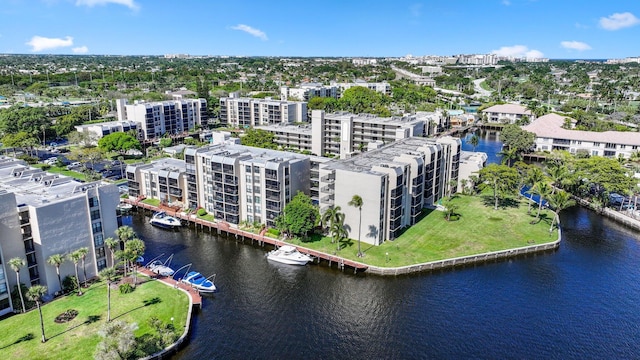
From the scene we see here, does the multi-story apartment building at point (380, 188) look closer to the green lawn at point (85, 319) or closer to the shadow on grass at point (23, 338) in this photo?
the green lawn at point (85, 319)

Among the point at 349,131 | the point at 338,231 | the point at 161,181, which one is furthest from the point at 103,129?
the point at 338,231

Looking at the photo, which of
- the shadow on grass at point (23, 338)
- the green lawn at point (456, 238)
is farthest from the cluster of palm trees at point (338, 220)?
the shadow on grass at point (23, 338)

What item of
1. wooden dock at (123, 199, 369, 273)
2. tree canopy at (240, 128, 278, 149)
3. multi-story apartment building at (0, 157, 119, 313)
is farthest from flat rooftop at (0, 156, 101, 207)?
tree canopy at (240, 128, 278, 149)

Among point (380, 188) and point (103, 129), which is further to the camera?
point (103, 129)

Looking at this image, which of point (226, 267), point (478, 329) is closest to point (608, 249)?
point (478, 329)

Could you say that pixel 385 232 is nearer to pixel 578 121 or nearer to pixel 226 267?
pixel 226 267

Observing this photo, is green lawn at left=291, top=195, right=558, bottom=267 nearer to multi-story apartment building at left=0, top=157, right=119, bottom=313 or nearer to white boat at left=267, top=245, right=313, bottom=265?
white boat at left=267, top=245, right=313, bottom=265

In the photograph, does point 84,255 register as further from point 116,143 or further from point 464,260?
point 116,143
